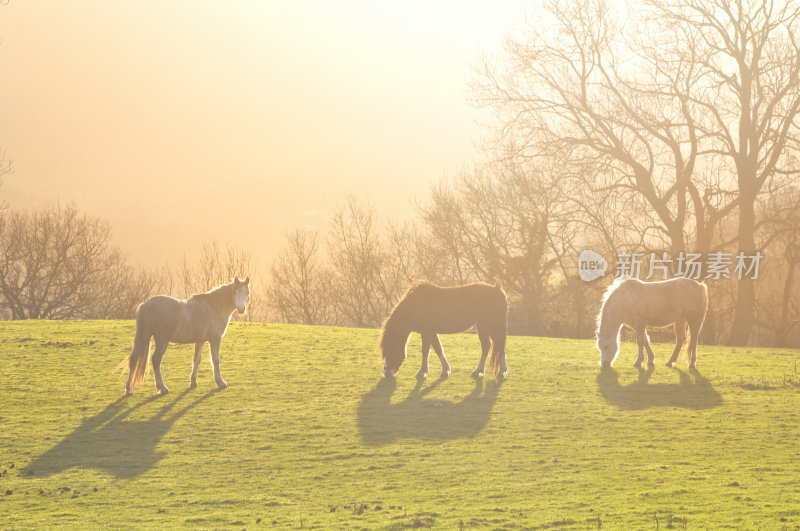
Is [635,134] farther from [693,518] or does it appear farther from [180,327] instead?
[693,518]

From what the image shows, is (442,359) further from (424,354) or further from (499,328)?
(499,328)

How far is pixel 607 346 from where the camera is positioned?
16750mm

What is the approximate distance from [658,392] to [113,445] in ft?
30.2

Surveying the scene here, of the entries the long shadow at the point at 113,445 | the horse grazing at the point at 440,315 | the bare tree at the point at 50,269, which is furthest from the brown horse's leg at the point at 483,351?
the bare tree at the point at 50,269

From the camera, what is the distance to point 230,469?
962 centimetres

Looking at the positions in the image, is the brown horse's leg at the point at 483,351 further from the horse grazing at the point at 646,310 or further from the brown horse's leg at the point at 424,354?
the horse grazing at the point at 646,310

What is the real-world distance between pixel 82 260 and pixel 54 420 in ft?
131

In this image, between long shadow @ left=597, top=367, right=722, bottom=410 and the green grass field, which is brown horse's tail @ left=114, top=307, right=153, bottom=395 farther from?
long shadow @ left=597, top=367, right=722, bottom=410

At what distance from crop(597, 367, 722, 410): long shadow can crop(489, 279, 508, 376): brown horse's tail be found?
1934 millimetres

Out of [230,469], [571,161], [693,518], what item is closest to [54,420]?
[230,469]

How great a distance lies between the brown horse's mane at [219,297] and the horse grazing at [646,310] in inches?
297

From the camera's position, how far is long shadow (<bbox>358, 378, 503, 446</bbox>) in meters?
11.1

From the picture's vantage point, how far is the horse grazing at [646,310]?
16594 millimetres

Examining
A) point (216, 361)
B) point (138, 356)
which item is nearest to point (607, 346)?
point (216, 361)
